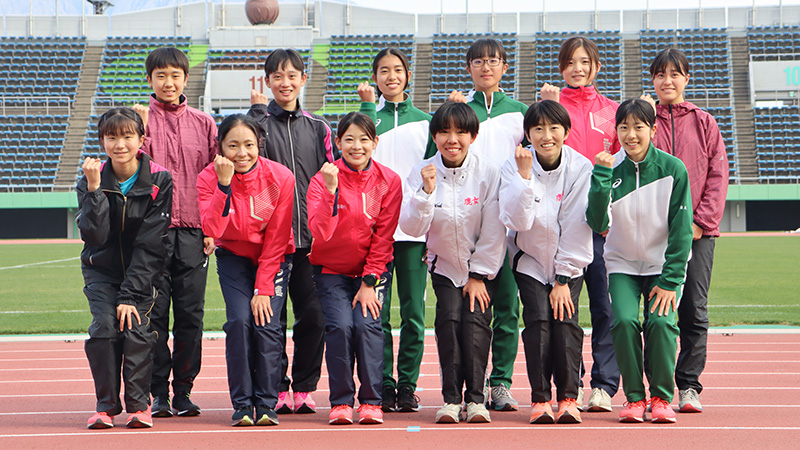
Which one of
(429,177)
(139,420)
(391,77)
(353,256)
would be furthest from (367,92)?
(139,420)

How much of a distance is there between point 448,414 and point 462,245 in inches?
34.9

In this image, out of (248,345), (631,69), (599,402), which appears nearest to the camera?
(248,345)

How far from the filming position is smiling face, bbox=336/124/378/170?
4.20m

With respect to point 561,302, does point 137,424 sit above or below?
below

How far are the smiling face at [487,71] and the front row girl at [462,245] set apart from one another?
53 centimetres

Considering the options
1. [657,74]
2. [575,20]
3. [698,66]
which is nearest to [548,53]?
[575,20]

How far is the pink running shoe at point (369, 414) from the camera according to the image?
13.3 feet

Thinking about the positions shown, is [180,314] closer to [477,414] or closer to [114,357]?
[114,357]

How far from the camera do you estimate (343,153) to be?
4277 millimetres

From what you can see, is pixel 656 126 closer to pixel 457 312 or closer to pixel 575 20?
pixel 457 312

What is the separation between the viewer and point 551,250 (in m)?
4.15

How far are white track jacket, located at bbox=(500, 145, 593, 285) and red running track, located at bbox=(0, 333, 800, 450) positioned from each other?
83 centimetres

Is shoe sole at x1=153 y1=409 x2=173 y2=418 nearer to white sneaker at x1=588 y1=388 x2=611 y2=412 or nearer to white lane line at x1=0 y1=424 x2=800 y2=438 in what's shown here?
white lane line at x1=0 y1=424 x2=800 y2=438

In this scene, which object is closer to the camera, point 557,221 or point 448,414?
point 448,414
